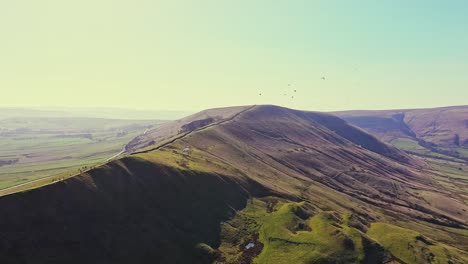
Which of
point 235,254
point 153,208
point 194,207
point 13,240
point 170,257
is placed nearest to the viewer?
point 13,240

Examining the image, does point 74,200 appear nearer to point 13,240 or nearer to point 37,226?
point 37,226

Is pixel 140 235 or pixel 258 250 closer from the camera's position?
pixel 140 235

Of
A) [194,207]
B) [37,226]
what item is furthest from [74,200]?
[194,207]

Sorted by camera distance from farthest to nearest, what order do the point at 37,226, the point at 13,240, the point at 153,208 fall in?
the point at 153,208 → the point at 37,226 → the point at 13,240

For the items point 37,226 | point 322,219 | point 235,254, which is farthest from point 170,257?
point 322,219

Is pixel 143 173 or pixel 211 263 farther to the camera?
pixel 143 173

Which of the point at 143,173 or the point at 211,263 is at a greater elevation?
the point at 143,173

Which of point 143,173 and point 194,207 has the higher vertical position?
point 143,173

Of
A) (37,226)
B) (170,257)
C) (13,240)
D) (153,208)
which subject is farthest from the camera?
(153,208)

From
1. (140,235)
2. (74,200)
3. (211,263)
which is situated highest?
(74,200)

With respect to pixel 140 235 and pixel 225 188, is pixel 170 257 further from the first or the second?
pixel 225 188
